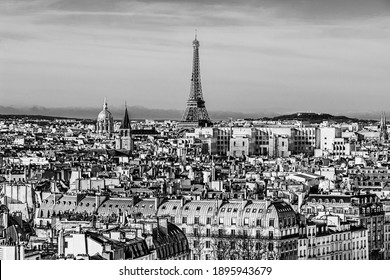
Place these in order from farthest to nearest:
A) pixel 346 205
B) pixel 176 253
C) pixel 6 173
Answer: pixel 6 173, pixel 346 205, pixel 176 253

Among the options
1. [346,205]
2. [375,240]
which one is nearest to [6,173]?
[346,205]

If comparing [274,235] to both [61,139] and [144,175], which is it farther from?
[61,139]

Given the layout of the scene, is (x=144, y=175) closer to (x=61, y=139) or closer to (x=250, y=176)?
(x=250, y=176)

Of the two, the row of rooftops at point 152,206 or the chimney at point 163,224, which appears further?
the row of rooftops at point 152,206

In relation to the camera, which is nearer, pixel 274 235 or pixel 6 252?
pixel 6 252

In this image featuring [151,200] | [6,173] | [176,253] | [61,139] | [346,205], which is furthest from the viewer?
[61,139]

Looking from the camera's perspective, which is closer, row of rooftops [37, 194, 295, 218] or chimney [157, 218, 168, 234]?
chimney [157, 218, 168, 234]

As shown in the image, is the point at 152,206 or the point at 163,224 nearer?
the point at 163,224

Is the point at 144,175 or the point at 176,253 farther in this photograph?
the point at 144,175
